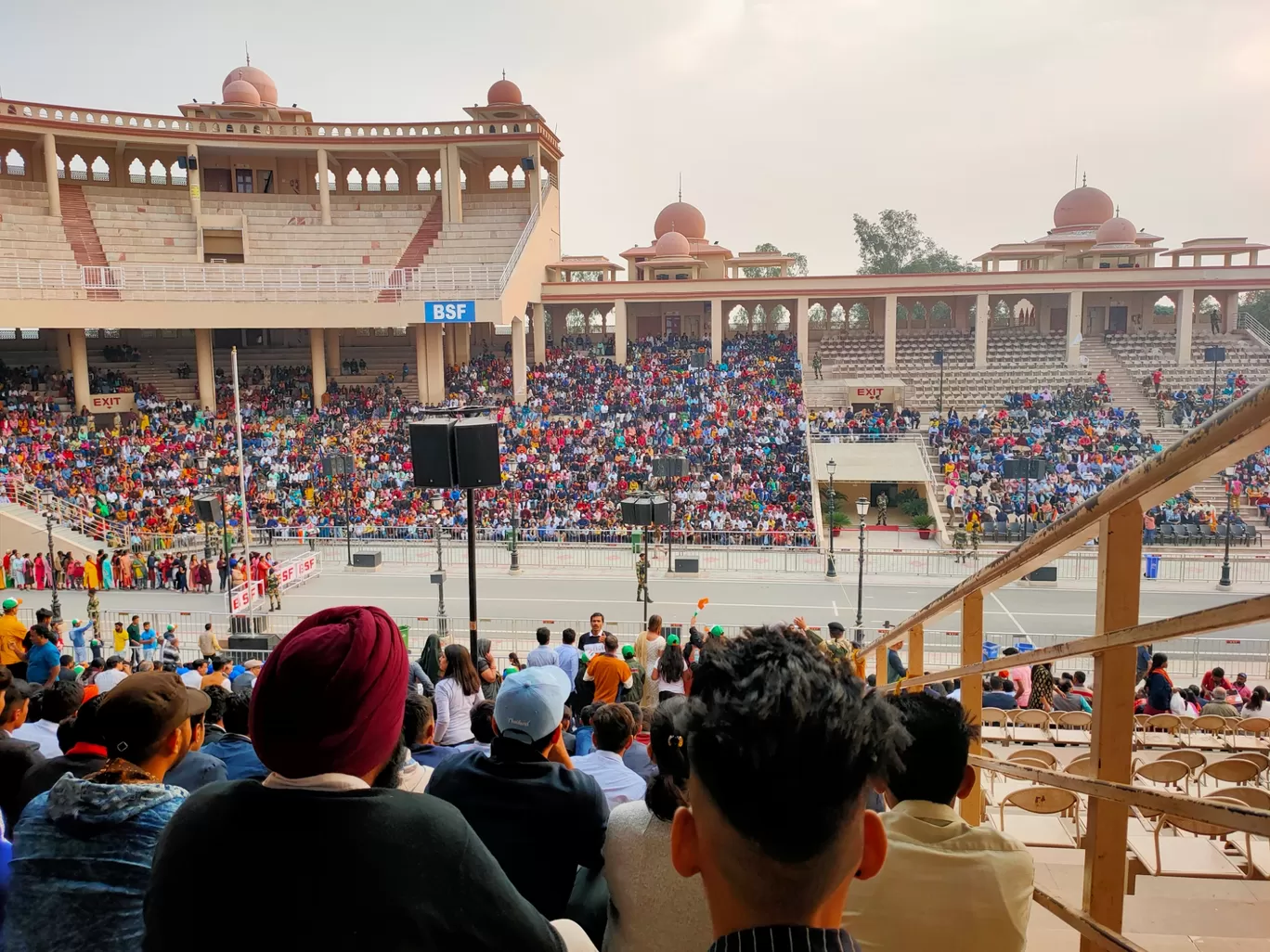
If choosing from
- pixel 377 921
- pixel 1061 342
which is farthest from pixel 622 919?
pixel 1061 342

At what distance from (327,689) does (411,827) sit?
338mm

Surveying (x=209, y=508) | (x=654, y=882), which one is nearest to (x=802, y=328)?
(x=209, y=508)

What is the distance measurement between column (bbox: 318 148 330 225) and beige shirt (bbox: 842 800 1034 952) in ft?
136

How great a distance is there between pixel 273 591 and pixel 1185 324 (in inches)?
1446

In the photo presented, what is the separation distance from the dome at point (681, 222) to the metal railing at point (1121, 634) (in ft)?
164

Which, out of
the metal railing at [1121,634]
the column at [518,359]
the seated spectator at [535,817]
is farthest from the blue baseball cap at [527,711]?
the column at [518,359]

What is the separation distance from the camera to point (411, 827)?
1.69m

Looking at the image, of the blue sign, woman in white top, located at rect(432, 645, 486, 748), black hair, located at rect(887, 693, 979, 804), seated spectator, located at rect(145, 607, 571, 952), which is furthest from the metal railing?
the blue sign

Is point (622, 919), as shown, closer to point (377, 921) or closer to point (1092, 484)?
point (377, 921)

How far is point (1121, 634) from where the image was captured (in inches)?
85.3

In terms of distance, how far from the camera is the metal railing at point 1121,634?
5.84ft

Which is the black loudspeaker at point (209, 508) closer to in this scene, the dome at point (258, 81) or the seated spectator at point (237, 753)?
the seated spectator at point (237, 753)

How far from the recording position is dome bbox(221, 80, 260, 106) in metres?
44.2

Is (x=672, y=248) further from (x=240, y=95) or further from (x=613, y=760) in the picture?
(x=613, y=760)
